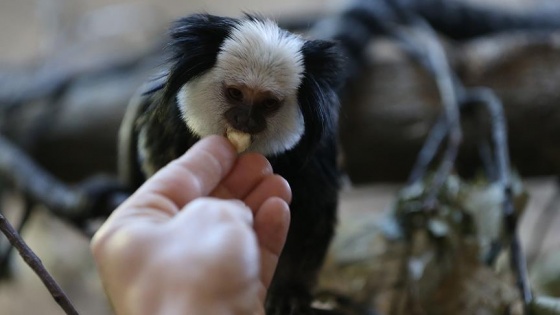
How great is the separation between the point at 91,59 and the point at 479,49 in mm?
2846

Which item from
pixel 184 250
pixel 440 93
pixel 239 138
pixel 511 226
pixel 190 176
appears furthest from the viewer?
pixel 440 93

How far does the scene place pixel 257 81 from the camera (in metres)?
1.21

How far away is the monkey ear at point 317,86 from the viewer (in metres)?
1.26

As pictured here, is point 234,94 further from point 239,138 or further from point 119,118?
point 119,118

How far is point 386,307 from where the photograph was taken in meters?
1.65

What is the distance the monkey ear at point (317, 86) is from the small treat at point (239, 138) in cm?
15

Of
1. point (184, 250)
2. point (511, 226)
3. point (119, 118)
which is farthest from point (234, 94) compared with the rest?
point (119, 118)

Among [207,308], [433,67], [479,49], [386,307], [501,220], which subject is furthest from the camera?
[479,49]

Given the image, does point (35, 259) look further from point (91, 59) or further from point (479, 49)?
point (91, 59)

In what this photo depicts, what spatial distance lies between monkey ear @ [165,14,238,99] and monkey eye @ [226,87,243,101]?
0.06 m

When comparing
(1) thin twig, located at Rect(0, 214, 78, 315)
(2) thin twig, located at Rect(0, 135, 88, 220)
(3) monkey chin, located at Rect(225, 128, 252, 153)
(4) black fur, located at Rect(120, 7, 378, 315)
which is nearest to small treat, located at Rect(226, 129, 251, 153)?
(3) monkey chin, located at Rect(225, 128, 252, 153)

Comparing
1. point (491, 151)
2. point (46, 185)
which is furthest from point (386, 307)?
point (46, 185)

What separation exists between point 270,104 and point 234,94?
70mm

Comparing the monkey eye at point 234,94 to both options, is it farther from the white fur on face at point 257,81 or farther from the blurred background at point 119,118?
the blurred background at point 119,118
